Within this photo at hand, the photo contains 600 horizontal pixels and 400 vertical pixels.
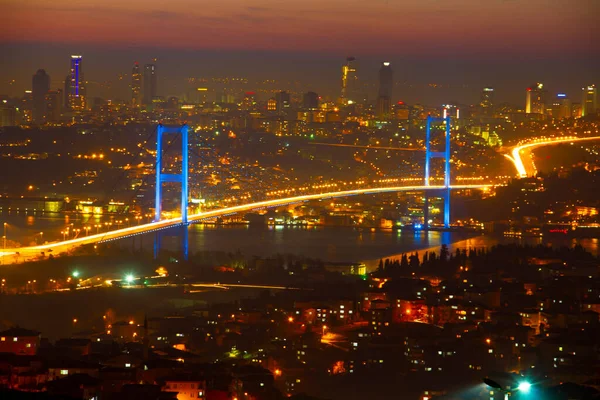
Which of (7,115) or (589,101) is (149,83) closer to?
(7,115)

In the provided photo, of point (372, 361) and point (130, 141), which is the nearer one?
point (372, 361)

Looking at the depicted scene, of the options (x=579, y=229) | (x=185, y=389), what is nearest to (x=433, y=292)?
(x=185, y=389)

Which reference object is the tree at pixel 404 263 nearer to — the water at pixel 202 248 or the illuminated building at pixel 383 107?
the water at pixel 202 248

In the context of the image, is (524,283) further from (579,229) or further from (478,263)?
(579,229)

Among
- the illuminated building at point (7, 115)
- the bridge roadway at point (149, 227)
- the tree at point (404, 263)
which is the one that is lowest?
the tree at point (404, 263)

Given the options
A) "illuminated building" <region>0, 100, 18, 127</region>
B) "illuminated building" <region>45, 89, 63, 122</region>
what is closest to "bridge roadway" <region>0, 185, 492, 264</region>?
"illuminated building" <region>0, 100, 18, 127</region>

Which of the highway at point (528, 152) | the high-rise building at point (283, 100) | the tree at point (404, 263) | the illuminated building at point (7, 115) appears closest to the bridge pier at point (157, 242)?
the tree at point (404, 263)

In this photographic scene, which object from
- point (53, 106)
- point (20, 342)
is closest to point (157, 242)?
point (20, 342)
